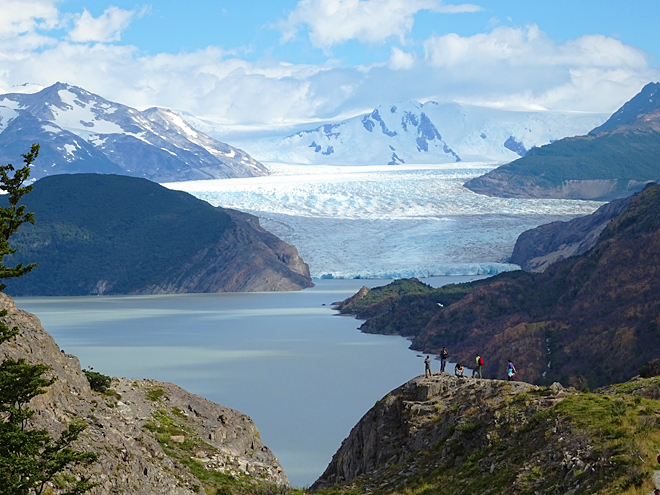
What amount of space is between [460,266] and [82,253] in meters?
51.2

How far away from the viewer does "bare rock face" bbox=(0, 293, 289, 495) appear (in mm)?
16109

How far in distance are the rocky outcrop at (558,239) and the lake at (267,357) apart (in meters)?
21.4

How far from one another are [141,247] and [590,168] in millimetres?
87028

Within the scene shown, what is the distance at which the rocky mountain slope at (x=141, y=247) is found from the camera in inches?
4783

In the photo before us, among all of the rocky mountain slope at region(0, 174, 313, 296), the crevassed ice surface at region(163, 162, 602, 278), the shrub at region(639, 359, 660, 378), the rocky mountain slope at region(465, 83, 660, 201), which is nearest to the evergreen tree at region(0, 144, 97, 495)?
the shrub at region(639, 359, 660, 378)

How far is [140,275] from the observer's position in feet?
421

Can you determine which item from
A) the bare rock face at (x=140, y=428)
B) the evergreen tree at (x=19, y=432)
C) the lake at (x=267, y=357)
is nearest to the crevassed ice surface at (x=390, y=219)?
the lake at (x=267, y=357)

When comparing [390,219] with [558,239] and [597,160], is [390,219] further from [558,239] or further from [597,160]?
[597,160]

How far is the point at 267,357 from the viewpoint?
2313 inches

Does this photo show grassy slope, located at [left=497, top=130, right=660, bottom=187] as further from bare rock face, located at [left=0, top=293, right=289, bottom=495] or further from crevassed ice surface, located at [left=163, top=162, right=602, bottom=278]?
bare rock face, located at [left=0, top=293, right=289, bottom=495]

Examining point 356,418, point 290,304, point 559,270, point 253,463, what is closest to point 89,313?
point 290,304

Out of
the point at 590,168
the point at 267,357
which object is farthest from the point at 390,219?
the point at 267,357

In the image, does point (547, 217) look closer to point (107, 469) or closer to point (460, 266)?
point (460, 266)

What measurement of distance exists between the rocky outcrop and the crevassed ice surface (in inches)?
100
